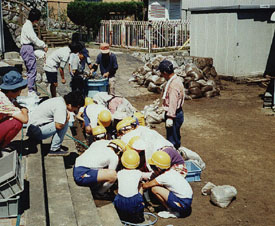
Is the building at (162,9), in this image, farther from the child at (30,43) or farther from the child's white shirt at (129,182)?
the child's white shirt at (129,182)

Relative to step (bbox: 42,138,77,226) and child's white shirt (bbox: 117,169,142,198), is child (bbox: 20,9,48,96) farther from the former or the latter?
child's white shirt (bbox: 117,169,142,198)

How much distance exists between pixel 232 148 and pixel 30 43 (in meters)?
4.82

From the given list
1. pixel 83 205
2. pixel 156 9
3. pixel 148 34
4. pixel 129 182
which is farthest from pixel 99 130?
pixel 156 9

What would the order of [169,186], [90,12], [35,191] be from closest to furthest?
[35,191] < [169,186] < [90,12]

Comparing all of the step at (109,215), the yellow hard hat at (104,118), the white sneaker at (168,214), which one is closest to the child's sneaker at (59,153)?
the yellow hard hat at (104,118)

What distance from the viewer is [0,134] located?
14.7ft

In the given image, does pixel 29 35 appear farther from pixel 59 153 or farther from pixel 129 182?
pixel 129 182

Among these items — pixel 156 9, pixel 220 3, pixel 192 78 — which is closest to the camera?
pixel 192 78

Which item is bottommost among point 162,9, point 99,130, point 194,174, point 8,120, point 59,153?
point 194,174

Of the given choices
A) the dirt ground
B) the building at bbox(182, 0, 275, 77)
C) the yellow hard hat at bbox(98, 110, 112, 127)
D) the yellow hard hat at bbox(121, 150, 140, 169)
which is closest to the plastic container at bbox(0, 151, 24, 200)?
the yellow hard hat at bbox(121, 150, 140, 169)

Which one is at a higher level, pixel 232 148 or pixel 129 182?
pixel 129 182

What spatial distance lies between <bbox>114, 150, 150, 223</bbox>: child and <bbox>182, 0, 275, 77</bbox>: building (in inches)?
412

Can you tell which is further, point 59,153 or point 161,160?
point 59,153

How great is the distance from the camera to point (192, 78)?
12125mm
